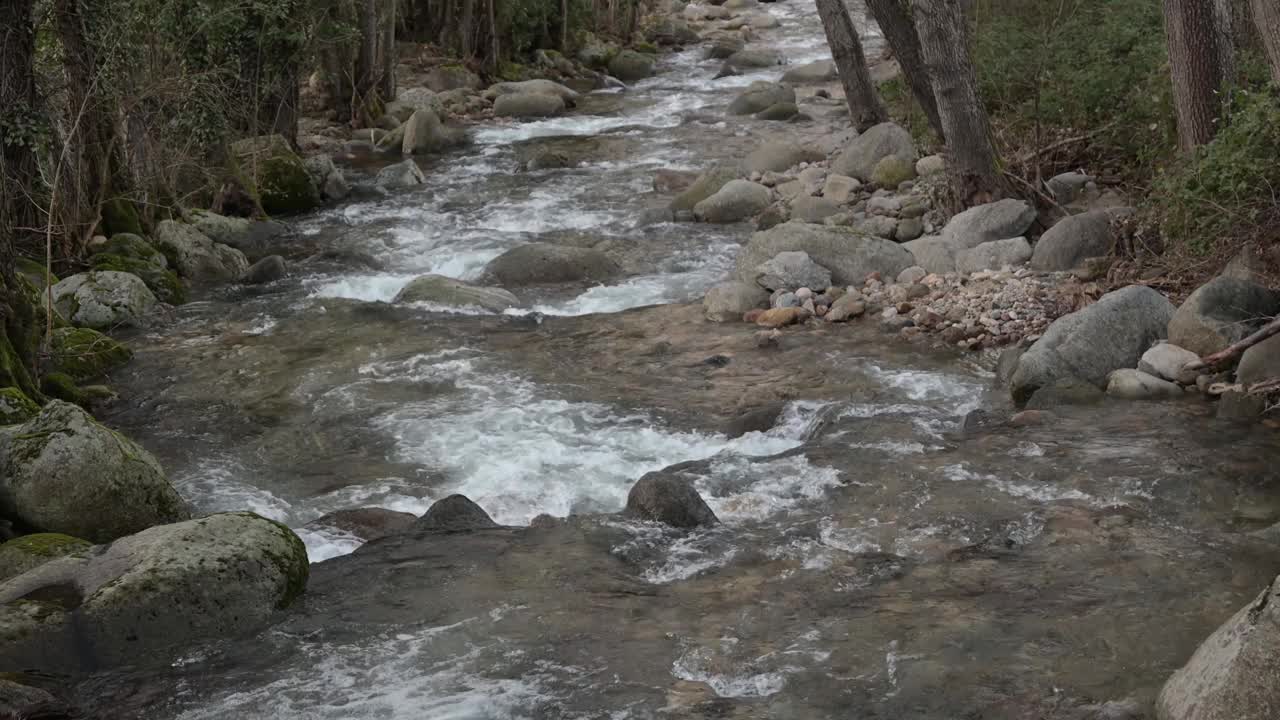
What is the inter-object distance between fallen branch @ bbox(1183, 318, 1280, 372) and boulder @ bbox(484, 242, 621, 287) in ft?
23.2

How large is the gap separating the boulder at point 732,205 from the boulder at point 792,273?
3.77m

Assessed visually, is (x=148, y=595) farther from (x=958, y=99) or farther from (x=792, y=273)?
(x=958, y=99)

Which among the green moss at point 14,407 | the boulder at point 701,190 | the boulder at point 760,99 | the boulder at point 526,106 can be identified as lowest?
the boulder at point 701,190

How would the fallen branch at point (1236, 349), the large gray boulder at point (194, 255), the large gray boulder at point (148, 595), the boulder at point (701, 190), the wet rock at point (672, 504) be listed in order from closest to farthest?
the large gray boulder at point (148, 595)
the wet rock at point (672, 504)
the fallen branch at point (1236, 349)
the large gray boulder at point (194, 255)
the boulder at point (701, 190)

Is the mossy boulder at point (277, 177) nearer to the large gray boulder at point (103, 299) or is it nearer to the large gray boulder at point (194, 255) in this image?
the large gray boulder at point (194, 255)

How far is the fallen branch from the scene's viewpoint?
28.4 ft

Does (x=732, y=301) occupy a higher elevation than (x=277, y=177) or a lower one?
lower

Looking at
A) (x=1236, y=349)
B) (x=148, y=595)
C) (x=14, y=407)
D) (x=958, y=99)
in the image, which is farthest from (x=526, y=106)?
(x=148, y=595)

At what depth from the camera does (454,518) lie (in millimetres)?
8305

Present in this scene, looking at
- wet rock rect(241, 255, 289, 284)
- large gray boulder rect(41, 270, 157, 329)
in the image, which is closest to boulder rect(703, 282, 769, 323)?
wet rock rect(241, 255, 289, 284)

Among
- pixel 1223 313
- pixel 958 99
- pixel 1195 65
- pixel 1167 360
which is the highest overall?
pixel 1195 65

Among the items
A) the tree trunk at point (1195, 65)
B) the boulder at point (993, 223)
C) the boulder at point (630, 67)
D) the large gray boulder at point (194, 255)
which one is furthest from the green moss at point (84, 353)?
the boulder at point (630, 67)

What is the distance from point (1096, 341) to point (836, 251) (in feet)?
12.6

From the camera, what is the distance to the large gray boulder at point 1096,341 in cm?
980
